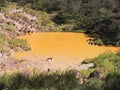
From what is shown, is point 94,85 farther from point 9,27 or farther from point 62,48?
point 9,27

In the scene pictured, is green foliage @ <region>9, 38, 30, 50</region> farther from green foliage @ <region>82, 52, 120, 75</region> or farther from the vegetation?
the vegetation

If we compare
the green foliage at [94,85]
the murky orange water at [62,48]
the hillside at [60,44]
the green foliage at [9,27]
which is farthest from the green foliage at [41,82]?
the green foliage at [9,27]

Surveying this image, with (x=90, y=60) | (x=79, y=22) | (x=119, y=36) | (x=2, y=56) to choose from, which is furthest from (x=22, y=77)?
(x=79, y=22)

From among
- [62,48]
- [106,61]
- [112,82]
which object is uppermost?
[112,82]

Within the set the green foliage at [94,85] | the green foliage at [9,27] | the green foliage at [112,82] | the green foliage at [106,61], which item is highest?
the green foliage at [94,85]

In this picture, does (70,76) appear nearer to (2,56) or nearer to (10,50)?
(2,56)

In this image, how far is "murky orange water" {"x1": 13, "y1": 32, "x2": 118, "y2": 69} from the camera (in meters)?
18.7

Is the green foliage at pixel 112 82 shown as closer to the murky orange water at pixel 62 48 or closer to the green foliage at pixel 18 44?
the murky orange water at pixel 62 48

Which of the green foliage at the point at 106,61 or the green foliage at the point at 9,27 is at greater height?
the green foliage at the point at 106,61

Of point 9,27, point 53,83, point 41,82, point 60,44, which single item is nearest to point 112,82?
point 53,83

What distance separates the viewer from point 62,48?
20734 mm

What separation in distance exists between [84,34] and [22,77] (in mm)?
15884

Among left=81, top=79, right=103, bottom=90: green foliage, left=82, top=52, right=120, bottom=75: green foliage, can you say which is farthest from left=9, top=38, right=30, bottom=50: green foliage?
left=81, top=79, right=103, bottom=90: green foliage

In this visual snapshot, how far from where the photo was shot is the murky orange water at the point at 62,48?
18.7 m
